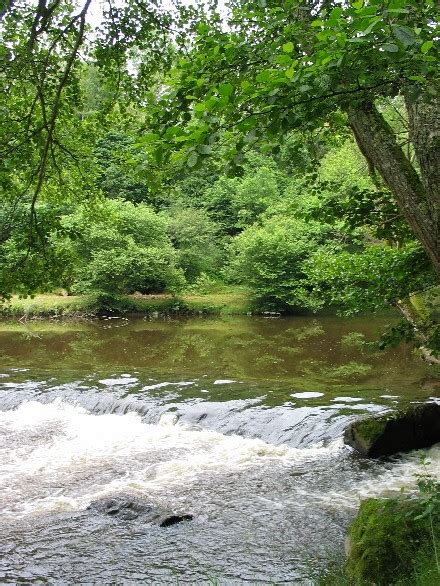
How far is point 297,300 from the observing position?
30.6 metres

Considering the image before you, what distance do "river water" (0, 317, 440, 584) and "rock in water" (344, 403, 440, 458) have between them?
247mm

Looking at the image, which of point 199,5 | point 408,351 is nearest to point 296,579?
point 199,5

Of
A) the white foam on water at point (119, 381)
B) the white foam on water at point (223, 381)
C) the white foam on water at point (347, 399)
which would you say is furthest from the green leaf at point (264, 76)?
the white foam on water at point (119, 381)

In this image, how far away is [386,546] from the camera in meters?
4.93

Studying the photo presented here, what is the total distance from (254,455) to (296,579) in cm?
434

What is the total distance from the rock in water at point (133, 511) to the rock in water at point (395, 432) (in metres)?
3.46

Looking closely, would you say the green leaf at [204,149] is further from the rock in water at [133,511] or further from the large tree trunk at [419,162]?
the rock in water at [133,511]

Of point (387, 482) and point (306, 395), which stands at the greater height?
point (306, 395)

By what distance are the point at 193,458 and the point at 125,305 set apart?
23.4 m

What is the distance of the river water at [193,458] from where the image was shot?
6523 millimetres

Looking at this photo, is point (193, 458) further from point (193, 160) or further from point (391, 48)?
point (391, 48)

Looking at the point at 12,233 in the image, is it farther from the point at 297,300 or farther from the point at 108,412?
the point at 297,300

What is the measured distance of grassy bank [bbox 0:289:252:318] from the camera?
32.2m

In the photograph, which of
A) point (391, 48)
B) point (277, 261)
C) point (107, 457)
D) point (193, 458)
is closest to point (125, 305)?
point (277, 261)
